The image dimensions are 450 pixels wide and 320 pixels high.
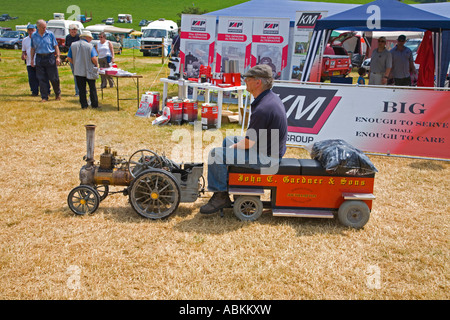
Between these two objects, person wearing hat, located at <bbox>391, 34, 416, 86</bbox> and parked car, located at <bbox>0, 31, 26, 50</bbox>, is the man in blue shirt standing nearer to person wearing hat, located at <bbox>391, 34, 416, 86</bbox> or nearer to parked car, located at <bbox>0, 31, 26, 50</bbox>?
person wearing hat, located at <bbox>391, 34, 416, 86</bbox>

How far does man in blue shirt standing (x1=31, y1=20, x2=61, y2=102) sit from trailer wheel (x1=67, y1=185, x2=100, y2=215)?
7640 mm

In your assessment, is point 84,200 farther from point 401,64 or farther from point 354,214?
point 401,64

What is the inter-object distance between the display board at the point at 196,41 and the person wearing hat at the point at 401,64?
17.5 ft

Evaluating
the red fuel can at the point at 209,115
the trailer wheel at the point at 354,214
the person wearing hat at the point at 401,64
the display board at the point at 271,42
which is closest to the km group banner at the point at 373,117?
the red fuel can at the point at 209,115

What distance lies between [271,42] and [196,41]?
2.42 metres

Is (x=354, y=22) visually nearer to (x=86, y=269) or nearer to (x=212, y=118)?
(x=212, y=118)

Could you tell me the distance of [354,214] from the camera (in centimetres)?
450

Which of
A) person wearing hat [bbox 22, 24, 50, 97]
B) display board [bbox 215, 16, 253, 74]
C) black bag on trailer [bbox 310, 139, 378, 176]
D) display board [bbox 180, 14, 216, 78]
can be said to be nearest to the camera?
black bag on trailer [bbox 310, 139, 378, 176]

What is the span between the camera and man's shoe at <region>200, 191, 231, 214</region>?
4574 millimetres

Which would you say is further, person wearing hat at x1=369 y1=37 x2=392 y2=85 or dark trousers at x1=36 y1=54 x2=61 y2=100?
dark trousers at x1=36 y1=54 x2=61 y2=100

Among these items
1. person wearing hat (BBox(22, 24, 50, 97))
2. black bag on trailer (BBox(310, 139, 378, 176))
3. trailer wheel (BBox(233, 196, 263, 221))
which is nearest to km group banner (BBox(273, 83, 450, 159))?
black bag on trailer (BBox(310, 139, 378, 176))

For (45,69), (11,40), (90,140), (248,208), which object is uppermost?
(11,40)

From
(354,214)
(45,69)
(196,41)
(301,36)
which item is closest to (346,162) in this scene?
(354,214)

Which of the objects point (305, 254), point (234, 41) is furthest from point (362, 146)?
point (234, 41)
